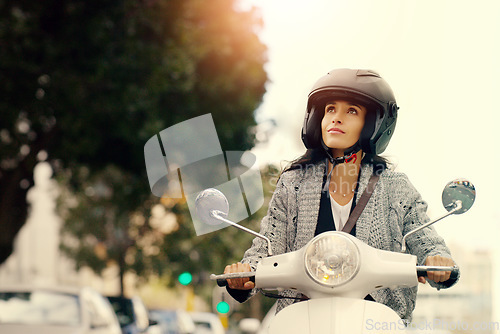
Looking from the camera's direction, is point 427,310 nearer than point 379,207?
No

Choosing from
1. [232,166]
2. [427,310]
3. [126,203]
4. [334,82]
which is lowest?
[427,310]

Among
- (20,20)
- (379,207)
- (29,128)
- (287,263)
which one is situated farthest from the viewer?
(29,128)

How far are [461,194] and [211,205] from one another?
0.78 metres

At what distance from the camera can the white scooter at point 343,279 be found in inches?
82.7

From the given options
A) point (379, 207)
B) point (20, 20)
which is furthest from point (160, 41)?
point (379, 207)

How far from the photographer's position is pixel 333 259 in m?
2.10

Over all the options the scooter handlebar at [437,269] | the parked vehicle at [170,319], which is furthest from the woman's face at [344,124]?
the parked vehicle at [170,319]

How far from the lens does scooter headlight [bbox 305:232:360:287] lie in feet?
6.89

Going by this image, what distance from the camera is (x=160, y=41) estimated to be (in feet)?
36.8

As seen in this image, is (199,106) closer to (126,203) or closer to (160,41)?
(160,41)

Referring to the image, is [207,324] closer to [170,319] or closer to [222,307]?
[170,319]

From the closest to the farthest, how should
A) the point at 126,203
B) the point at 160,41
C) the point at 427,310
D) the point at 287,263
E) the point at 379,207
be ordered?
the point at 287,263 → the point at 379,207 → the point at 427,310 → the point at 160,41 → the point at 126,203

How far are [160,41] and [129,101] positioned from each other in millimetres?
1193

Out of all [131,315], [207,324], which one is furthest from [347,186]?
[207,324]
